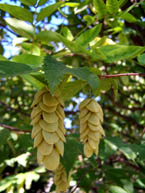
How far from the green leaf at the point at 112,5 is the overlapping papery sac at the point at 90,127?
538 mm

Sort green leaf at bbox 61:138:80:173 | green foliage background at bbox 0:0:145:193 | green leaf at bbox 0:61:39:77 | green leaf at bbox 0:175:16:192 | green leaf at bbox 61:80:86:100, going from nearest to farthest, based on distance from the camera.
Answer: green leaf at bbox 0:61:39:77
green foliage background at bbox 0:0:145:193
green leaf at bbox 61:80:86:100
green leaf at bbox 61:138:80:173
green leaf at bbox 0:175:16:192

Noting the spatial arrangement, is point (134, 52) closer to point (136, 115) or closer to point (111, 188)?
point (111, 188)

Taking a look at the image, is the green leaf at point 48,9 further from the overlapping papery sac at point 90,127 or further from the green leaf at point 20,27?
the overlapping papery sac at point 90,127

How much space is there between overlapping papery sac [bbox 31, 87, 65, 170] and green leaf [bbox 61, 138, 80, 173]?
18.2 inches

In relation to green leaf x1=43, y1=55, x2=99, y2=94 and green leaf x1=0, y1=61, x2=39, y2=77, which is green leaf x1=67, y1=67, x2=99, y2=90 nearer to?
green leaf x1=43, y1=55, x2=99, y2=94

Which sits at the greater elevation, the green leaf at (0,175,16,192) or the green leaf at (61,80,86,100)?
the green leaf at (61,80,86,100)

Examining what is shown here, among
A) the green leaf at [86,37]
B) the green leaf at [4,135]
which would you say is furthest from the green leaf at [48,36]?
the green leaf at [4,135]

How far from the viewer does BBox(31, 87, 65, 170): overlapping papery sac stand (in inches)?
33.6

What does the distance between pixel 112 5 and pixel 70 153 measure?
882mm

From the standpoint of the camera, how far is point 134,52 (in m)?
Answer: 0.96

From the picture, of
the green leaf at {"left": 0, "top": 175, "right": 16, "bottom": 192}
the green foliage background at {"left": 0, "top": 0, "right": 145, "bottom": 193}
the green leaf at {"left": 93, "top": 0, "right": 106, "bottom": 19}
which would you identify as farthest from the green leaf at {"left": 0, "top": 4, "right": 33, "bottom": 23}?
the green leaf at {"left": 0, "top": 175, "right": 16, "bottom": 192}

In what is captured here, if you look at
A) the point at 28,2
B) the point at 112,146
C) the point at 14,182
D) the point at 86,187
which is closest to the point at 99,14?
the point at 28,2

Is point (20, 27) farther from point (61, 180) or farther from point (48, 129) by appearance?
point (61, 180)

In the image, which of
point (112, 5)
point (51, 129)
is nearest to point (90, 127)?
point (51, 129)
